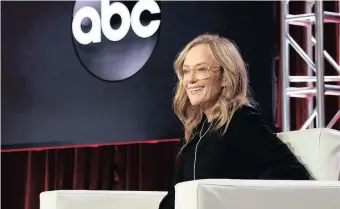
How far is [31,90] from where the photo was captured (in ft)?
12.1

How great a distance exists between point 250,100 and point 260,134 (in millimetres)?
190

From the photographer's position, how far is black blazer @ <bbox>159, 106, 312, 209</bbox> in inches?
58.4

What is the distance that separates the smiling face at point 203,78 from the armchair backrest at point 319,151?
23cm

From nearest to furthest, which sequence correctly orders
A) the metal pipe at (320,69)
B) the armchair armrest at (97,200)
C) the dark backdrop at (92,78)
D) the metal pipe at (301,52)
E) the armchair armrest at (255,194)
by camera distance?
the armchair armrest at (255,194)
the armchair armrest at (97,200)
the metal pipe at (320,69)
the metal pipe at (301,52)
the dark backdrop at (92,78)

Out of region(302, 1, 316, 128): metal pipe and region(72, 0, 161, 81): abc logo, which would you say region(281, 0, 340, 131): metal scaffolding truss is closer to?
region(302, 1, 316, 128): metal pipe

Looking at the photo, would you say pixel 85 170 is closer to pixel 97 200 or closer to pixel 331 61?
pixel 331 61

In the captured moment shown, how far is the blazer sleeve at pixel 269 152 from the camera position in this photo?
1471mm

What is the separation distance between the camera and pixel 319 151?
5.12 feet

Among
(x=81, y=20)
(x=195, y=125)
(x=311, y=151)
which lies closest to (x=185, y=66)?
(x=195, y=125)

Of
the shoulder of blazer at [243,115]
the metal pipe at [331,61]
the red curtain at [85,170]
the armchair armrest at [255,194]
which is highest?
the metal pipe at [331,61]

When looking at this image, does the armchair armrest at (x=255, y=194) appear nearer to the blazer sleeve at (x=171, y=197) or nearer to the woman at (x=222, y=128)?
the woman at (x=222, y=128)

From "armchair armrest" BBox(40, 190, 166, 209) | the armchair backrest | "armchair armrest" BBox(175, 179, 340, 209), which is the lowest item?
"armchair armrest" BBox(40, 190, 166, 209)

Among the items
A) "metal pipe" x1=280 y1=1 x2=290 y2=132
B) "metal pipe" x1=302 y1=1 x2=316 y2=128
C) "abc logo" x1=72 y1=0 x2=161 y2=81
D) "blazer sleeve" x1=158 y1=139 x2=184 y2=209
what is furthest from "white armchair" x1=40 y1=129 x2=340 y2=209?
"abc logo" x1=72 y1=0 x2=161 y2=81

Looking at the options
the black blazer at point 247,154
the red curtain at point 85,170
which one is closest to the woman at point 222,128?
the black blazer at point 247,154
